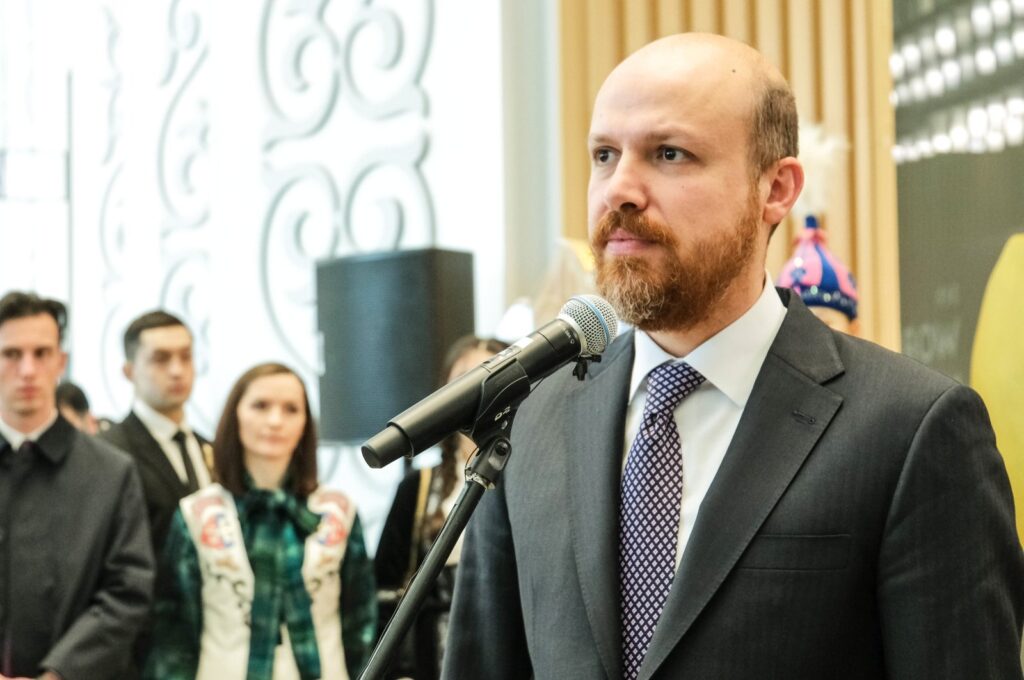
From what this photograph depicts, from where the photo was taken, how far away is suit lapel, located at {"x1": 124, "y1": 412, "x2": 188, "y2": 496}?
365 centimetres

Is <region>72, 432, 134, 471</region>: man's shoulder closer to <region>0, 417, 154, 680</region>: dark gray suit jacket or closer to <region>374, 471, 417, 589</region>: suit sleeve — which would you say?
<region>0, 417, 154, 680</region>: dark gray suit jacket

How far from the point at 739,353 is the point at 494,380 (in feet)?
1.12

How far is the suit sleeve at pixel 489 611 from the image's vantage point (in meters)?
1.38

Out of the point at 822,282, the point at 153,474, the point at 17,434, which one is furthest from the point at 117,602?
the point at 822,282

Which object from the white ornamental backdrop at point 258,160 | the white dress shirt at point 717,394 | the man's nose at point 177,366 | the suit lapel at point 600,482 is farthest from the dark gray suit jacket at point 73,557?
the white dress shirt at point 717,394

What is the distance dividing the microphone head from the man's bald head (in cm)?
24

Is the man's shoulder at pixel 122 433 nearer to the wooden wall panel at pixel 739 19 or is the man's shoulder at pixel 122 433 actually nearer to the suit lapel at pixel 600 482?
the wooden wall panel at pixel 739 19

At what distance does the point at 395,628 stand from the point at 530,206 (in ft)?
11.6

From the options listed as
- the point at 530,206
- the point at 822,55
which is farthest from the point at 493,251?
the point at 822,55

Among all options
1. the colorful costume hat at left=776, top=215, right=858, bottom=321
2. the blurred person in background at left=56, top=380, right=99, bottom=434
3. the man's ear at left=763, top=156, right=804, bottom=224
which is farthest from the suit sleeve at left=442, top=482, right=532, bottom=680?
the blurred person in background at left=56, top=380, right=99, bottom=434

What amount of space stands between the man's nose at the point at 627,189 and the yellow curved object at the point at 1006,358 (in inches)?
50.2

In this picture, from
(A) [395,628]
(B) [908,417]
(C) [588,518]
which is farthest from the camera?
(C) [588,518]

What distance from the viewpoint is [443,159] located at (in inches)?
184

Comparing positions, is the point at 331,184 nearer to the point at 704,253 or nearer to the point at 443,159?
the point at 443,159
